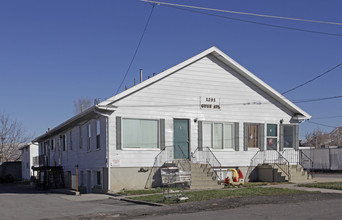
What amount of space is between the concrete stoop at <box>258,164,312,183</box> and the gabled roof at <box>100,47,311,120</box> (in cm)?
342

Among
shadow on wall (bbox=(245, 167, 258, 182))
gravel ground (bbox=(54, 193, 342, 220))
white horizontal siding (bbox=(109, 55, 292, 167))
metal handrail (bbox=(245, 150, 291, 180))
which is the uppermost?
white horizontal siding (bbox=(109, 55, 292, 167))

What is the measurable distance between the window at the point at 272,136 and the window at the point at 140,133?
271 inches

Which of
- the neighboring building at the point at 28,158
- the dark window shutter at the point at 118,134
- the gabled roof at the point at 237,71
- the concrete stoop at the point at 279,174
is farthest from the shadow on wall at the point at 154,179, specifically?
the neighboring building at the point at 28,158

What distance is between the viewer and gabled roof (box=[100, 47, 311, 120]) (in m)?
20.2

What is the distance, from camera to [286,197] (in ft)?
49.5

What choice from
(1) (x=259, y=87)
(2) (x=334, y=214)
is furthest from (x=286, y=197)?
(1) (x=259, y=87)

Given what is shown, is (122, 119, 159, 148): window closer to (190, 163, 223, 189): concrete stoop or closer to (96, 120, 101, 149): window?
(96, 120, 101, 149): window

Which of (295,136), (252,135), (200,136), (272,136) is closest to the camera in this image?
(200,136)

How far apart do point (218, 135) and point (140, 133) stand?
4.54 meters

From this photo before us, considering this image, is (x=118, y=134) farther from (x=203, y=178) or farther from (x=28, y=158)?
(x=28, y=158)

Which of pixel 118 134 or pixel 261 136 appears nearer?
pixel 118 134

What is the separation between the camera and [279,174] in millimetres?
21891

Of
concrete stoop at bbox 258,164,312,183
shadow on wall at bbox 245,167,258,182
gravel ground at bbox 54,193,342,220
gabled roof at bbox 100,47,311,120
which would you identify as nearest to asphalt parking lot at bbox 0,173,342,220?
gravel ground at bbox 54,193,342,220

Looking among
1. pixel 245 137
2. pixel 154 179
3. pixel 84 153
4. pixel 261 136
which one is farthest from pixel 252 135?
pixel 84 153
